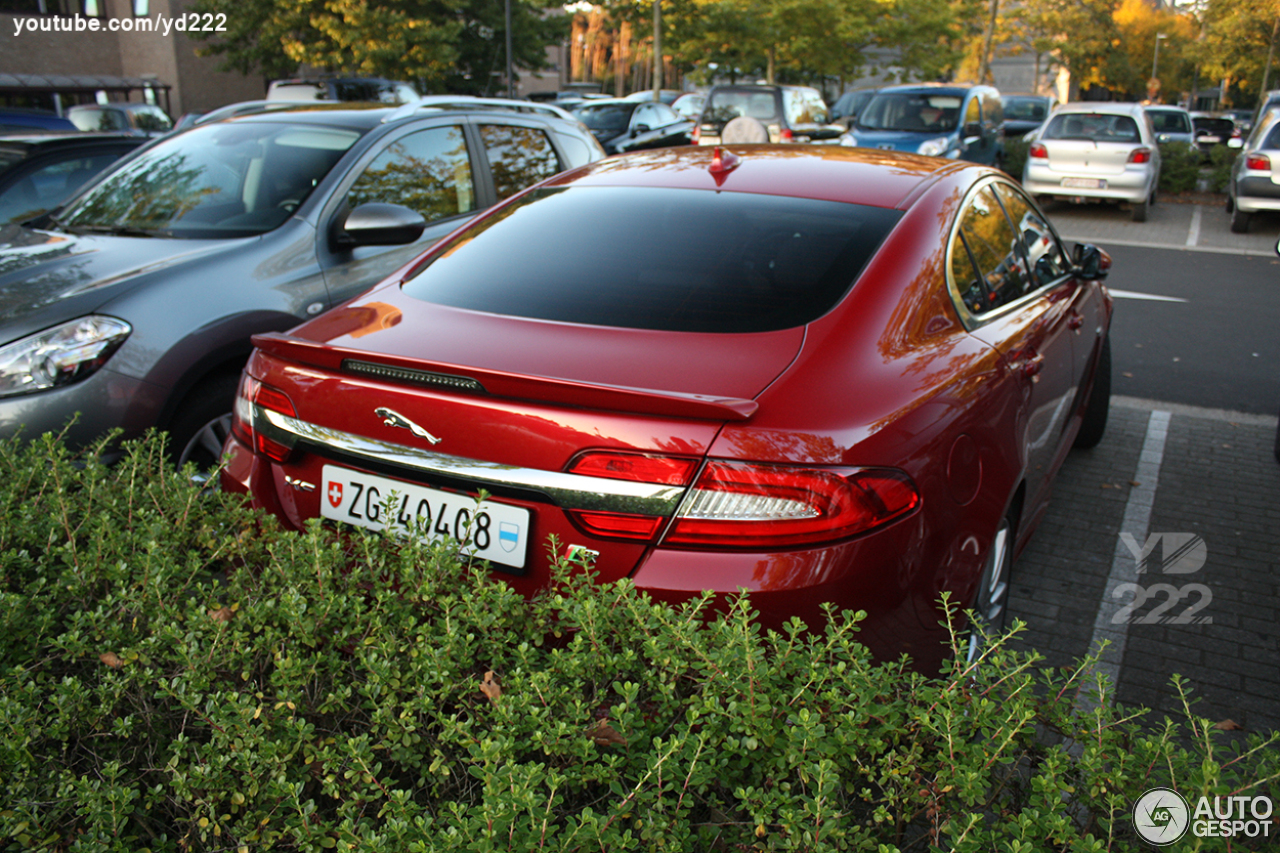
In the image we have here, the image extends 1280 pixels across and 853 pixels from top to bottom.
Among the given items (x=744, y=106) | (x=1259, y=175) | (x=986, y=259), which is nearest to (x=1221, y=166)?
(x=1259, y=175)

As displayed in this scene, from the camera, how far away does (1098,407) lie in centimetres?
545

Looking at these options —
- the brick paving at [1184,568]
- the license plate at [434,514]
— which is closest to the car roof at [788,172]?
the license plate at [434,514]

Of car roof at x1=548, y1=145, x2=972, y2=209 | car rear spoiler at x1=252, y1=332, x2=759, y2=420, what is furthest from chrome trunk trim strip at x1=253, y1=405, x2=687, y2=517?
car roof at x1=548, y1=145, x2=972, y2=209

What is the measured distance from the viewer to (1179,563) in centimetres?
427

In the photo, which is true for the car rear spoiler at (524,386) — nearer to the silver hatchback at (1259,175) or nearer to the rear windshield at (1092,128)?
the silver hatchback at (1259,175)

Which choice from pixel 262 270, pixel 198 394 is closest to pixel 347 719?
pixel 198 394

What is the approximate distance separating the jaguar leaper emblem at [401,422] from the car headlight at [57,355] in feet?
6.51

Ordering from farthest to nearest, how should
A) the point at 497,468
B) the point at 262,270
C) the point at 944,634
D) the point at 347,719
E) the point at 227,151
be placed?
the point at 227,151
the point at 262,270
the point at 944,634
the point at 497,468
the point at 347,719

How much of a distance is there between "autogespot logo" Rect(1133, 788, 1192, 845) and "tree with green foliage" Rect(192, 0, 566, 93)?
2856 centimetres

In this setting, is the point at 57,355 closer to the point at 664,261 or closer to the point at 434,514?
the point at 434,514

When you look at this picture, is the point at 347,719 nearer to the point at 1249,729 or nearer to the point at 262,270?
the point at 1249,729

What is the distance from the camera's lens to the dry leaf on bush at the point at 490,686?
1743 millimetres

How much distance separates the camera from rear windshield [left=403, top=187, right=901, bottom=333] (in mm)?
2656

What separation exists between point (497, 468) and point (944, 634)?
1.15m
